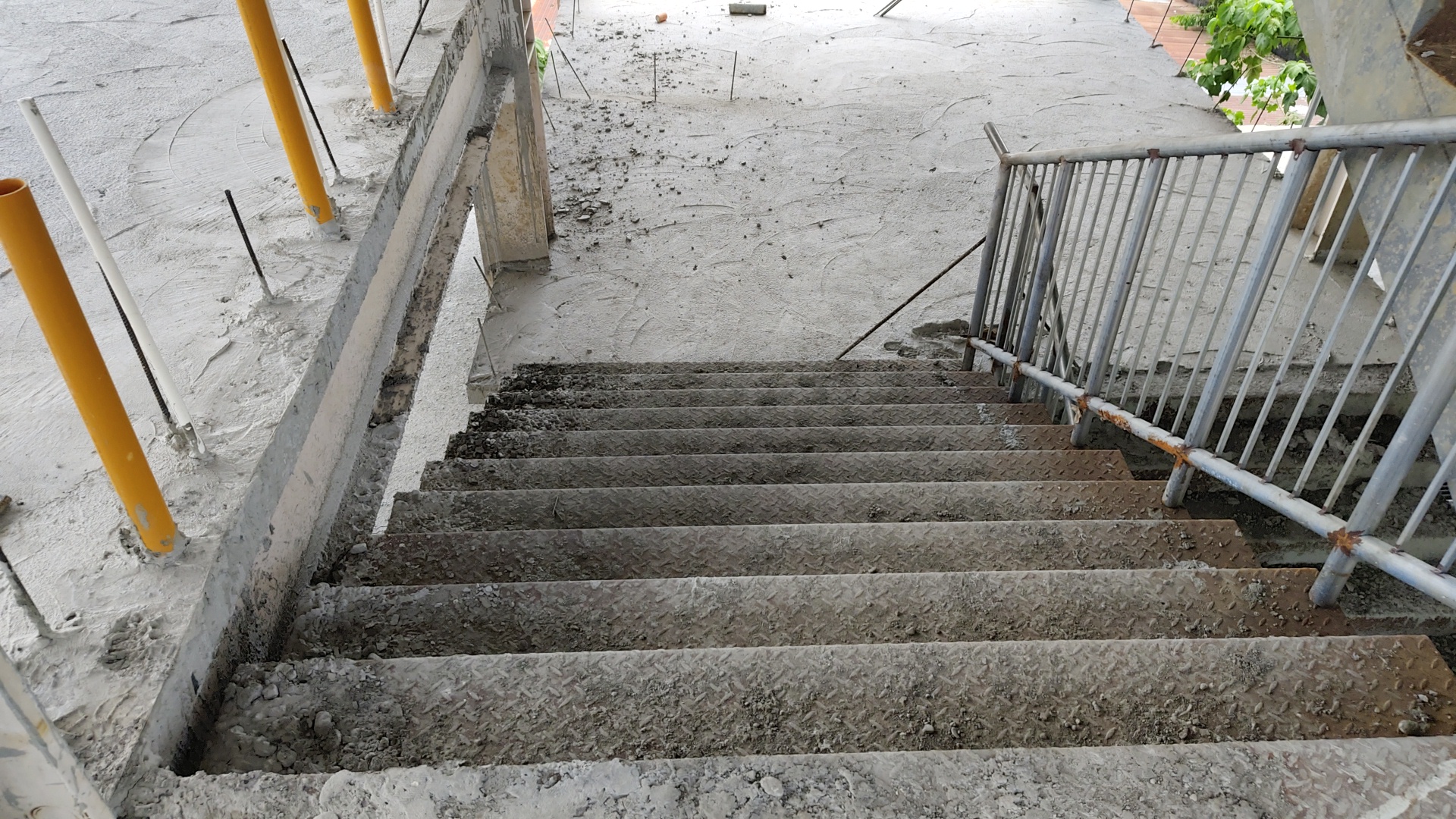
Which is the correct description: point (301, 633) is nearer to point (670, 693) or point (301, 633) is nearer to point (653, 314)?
point (670, 693)

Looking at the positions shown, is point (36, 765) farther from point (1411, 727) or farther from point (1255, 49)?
point (1255, 49)

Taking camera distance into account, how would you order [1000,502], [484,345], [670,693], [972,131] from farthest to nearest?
1. [972,131]
2. [484,345]
3. [1000,502]
4. [670,693]

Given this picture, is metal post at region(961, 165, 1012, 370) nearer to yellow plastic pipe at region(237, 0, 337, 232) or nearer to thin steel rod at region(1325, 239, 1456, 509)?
thin steel rod at region(1325, 239, 1456, 509)

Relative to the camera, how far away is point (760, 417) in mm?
4164

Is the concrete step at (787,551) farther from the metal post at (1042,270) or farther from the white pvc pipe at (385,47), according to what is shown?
the white pvc pipe at (385,47)

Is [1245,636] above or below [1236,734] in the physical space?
below

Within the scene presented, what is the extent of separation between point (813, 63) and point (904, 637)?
34.3 ft

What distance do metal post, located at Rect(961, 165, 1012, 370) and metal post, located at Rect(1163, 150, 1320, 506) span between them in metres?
2.04

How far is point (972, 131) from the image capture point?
9.34 m

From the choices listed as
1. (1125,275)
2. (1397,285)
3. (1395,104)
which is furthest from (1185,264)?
(1395,104)

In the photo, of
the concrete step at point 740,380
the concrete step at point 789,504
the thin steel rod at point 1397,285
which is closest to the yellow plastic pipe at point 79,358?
the concrete step at point 789,504

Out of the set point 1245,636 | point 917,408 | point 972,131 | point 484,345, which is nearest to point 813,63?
point 972,131

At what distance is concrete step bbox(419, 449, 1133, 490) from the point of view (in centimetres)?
295

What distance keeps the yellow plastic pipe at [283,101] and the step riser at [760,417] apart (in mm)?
1364
